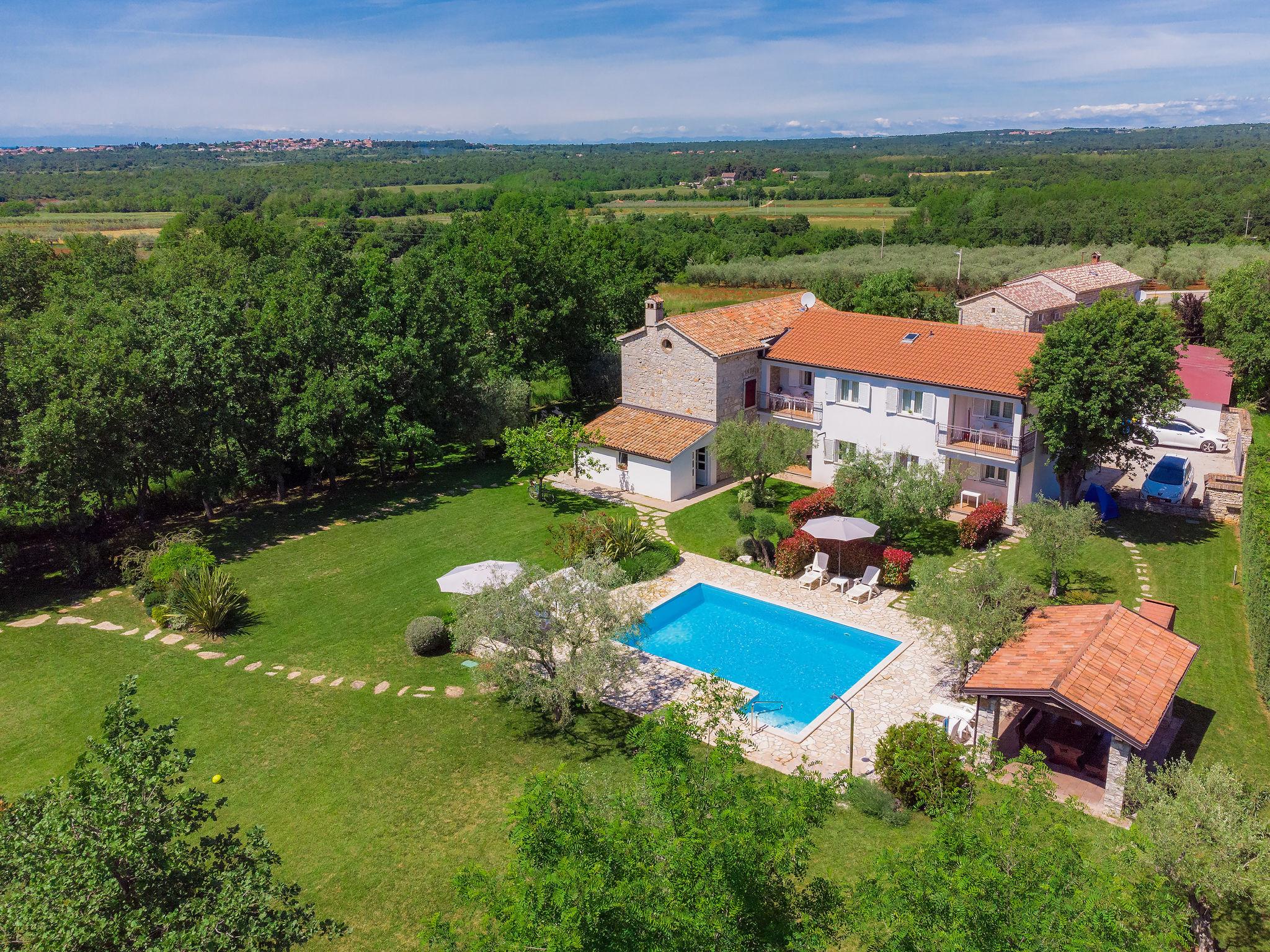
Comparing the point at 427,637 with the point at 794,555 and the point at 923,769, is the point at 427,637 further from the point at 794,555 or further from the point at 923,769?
the point at 923,769

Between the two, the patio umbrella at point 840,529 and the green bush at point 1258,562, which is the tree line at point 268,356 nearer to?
the patio umbrella at point 840,529

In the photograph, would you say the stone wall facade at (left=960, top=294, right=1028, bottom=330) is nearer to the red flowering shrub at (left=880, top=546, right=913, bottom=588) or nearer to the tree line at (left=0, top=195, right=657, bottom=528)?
the tree line at (left=0, top=195, right=657, bottom=528)

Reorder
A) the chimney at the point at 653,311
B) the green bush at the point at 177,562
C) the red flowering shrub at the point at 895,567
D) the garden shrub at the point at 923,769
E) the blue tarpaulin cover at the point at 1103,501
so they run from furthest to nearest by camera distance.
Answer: the chimney at the point at 653,311, the blue tarpaulin cover at the point at 1103,501, the red flowering shrub at the point at 895,567, the green bush at the point at 177,562, the garden shrub at the point at 923,769

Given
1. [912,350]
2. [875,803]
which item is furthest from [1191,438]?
[875,803]

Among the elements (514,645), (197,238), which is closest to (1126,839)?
(514,645)

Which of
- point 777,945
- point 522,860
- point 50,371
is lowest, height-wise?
point 777,945

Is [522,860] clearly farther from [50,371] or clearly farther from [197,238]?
[197,238]

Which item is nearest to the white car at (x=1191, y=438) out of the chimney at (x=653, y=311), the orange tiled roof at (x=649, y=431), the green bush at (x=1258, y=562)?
the green bush at (x=1258, y=562)
